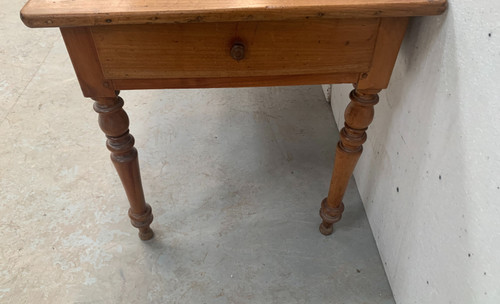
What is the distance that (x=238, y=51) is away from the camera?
0.74m

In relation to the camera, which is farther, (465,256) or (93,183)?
(93,183)

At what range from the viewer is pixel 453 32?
2.28 ft

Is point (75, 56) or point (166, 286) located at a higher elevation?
point (75, 56)

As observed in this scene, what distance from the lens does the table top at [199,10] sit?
26.2 inches

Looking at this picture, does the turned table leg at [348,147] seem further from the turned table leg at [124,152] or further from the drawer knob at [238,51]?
the turned table leg at [124,152]

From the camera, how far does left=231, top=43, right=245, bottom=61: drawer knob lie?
0.73 m

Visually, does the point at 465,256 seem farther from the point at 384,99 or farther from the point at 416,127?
the point at 384,99

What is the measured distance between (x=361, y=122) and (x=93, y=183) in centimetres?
88

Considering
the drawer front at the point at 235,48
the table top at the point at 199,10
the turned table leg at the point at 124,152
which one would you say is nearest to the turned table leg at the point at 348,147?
the drawer front at the point at 235,48

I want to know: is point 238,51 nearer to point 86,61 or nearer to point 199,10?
point 199,10

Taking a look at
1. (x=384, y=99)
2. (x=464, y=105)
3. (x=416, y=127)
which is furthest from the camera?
(x=384, y=99)

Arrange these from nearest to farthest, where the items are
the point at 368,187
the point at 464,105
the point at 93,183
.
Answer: the point at 464,105 < the point at 368,187 < the point at 93,183

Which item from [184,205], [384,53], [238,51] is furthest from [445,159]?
[184,205]

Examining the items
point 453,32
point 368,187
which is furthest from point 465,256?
point 368,187
